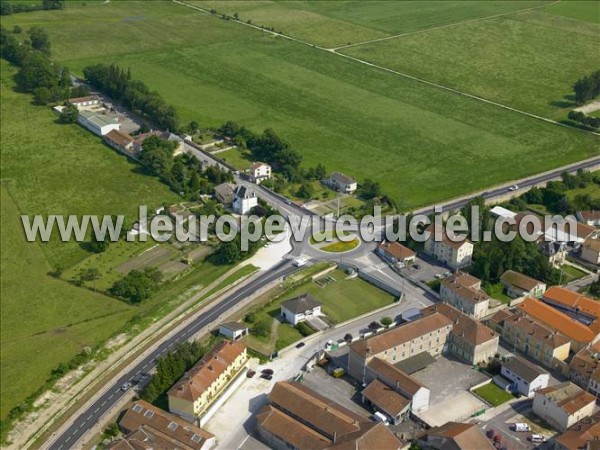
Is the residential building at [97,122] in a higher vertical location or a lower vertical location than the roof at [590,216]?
lower

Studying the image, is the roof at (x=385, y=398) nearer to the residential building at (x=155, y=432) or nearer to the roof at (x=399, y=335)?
the roof at (x=399, y=335)

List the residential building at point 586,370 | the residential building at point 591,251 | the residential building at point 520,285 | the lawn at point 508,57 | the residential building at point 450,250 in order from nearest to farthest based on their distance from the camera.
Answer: the residential building at point 586,370, the residential building at point 520,285, the residential building at point 450,250, the residential building at point 591,251, the lawn at point 508,57

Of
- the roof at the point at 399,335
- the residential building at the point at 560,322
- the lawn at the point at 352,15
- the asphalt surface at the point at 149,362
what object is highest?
the lawn at the point at 352,15

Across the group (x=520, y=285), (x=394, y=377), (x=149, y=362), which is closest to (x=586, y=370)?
(x=520, y=285)

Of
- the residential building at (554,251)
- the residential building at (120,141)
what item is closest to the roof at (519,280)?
the residential building at (554,251)

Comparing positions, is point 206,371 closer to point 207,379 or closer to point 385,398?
point 207,379

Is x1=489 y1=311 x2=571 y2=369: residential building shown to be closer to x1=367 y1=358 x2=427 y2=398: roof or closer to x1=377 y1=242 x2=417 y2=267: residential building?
x1=367 y1=358 x2=427 y2=398: roof

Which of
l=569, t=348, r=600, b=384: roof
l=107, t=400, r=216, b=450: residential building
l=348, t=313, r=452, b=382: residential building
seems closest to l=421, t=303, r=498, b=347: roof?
l=348, t=313, r=452, b=382: residential building

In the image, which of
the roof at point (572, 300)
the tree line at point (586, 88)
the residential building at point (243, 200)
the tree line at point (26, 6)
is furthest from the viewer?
the tree line at point (26, 6)

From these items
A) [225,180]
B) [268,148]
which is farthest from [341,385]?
[268,148]
